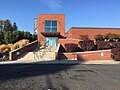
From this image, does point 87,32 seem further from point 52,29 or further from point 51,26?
point 51,26

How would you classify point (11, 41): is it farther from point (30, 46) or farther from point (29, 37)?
point (30, 46)

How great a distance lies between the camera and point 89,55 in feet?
96.3

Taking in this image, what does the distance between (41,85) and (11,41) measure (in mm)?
35449

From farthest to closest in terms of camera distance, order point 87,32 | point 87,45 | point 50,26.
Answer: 1. point 50,26
2. point 87,32
3. point 87,45

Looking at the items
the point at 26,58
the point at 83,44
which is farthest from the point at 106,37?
the point at 26,58

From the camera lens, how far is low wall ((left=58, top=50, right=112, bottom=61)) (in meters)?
29.0

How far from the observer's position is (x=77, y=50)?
3288cm

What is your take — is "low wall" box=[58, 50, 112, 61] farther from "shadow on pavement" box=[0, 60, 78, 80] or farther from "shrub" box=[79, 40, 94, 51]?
"shadow on pavement" box=[0, 60, 78, 80]

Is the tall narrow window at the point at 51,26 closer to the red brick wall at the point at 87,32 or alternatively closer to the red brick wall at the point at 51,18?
the red brick wall at the point at 51,18

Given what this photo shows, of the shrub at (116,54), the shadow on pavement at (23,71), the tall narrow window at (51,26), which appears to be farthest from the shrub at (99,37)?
the shadow on pavement at (23,71)

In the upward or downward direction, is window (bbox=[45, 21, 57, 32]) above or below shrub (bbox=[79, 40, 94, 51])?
above

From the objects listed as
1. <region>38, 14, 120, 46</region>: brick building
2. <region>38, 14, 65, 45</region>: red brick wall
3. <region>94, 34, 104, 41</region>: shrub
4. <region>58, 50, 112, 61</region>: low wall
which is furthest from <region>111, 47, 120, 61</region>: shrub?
<region>38, 14, 65, 45</region>: red brick wall

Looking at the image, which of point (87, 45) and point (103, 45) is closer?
point (87, 45)

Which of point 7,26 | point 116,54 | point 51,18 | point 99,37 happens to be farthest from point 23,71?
point 7,26
